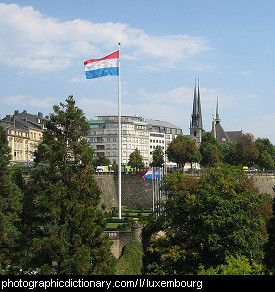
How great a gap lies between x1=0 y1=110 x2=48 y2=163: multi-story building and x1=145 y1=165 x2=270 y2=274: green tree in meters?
54.4

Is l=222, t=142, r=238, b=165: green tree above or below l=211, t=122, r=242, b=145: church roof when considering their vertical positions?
below

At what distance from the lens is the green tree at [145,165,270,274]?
31781 millimetres

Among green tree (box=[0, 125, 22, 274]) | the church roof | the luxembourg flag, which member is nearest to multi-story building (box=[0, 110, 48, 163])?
green tree (box=[0, 125, 22, 274])

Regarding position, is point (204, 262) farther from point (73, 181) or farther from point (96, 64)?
point (96, 64)

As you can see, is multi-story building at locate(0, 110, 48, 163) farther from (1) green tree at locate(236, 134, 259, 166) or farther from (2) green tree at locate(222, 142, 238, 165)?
(1) green tree at locate(236, 134, 259, 166)

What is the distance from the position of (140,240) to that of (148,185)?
32276 mm

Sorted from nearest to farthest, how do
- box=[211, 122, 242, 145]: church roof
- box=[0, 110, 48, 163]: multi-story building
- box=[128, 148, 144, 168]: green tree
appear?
box=[0, 110, 48, 163]: multi-story building → box=[128, 148, 144, 168]: green tree → box=[211, 122, 242, 145]: church roof

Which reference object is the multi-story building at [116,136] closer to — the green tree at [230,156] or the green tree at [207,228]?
the green tree at [230,156]

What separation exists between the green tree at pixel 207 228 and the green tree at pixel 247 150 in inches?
2865

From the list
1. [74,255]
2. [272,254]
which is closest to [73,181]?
[74,255]

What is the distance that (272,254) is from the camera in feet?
116

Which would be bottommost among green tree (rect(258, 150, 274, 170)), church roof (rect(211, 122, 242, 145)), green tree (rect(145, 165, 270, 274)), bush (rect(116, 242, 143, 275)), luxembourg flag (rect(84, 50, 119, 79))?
bush (rect(116, 242, 143, 275))

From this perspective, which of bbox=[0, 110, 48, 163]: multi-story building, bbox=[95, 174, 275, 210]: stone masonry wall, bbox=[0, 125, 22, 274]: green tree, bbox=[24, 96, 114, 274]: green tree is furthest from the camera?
bbox=[0, 110, 48, 163]: multi-story building

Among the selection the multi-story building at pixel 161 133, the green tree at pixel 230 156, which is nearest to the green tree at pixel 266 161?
the green tree at pixel 230 156
